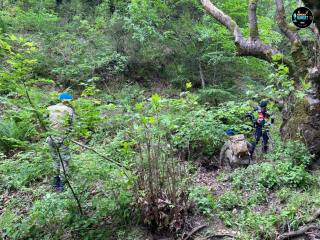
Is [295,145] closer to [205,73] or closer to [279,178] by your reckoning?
[279,178]

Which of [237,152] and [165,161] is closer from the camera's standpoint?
[165,161]

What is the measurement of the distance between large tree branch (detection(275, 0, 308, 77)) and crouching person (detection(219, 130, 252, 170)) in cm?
230

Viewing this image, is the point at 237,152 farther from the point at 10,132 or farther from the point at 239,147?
the point at 10,132

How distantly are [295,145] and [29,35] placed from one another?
494 inches

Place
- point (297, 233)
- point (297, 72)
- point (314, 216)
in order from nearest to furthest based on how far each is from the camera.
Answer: point (297, 233), point (314, 216), point (297, 72)

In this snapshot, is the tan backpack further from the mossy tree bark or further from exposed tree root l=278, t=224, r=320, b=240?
exposed tree root l=278, t=224, r=320, b=240

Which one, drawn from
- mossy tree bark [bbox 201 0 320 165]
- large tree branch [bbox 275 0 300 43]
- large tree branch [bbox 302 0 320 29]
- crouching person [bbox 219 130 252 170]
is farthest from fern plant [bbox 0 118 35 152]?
large tree branch [bbox 275 0 300 43]

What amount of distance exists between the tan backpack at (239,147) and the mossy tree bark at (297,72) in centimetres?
107

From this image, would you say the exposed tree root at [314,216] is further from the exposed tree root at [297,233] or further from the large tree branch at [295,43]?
the large tree branch at [295,43]

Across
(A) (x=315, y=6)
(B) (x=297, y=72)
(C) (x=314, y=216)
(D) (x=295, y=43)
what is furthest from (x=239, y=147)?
(A) (x=315, y=6)

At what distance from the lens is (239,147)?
4.97m

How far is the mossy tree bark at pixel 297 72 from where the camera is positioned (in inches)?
174

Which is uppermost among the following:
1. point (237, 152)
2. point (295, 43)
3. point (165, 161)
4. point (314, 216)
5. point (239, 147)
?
point (295, 43)

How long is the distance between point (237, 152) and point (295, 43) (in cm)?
327
